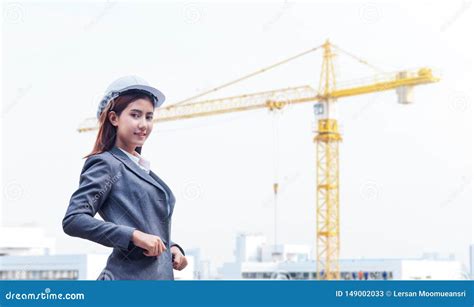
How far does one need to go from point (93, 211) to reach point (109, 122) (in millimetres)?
314

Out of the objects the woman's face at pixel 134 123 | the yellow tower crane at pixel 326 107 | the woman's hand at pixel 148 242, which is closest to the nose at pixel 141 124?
the woman's face at pixel 134 123

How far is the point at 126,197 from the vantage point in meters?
2.58

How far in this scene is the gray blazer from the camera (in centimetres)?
250

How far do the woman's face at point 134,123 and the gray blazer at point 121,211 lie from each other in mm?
53

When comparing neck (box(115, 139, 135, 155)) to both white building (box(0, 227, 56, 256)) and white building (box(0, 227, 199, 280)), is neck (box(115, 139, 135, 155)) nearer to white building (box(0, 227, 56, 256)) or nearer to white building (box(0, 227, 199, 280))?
white building (box(0, 227, 199, 280))

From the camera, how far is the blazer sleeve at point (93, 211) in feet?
8.16

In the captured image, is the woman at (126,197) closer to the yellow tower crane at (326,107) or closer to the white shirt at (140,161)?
the white shirt at (140,161)

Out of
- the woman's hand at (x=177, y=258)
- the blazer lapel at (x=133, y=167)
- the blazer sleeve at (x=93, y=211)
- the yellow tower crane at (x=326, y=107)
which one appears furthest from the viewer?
the yellow tower crane at (x=326, y=107)

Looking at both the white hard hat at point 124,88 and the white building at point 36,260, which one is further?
the white building at point 36,260

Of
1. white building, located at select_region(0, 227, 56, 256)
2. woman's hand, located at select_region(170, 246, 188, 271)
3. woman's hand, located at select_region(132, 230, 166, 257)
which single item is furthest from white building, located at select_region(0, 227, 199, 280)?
woman's hand, located at select_region(132, 230, 166, 257)

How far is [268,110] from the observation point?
3988 cm

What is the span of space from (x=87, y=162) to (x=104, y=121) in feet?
0.51
